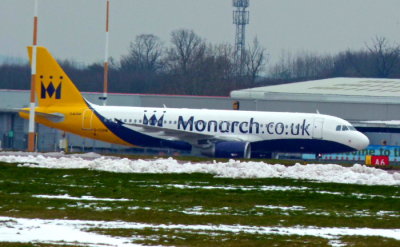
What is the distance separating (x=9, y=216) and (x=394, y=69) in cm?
13415

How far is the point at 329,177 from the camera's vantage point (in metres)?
37.8

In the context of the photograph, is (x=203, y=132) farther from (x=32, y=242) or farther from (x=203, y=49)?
(x=203, y=49)

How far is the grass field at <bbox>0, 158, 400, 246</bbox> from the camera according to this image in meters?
21.6

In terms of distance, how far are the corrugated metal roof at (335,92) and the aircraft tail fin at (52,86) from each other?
2802 centimetres

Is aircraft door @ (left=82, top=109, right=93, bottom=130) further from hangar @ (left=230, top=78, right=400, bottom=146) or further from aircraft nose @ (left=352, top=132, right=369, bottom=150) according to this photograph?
hangar @ (left=230, top=78, right=400, bottom=146)

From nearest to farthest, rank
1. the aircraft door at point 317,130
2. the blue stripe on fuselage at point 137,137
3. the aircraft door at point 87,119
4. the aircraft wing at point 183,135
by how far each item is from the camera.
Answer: the aircraft door at point 317,130
the aircraft wing at point 183,135
the blue stripe on fuselage at point 137,137
the aircraft door at point 87,119

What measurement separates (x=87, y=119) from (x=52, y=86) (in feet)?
11.2

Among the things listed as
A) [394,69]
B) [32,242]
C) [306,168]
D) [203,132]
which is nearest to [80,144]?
[203,132]

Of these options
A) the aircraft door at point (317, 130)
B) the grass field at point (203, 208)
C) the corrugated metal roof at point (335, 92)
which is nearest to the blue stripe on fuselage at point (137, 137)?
the aircraft door at point (317, 130)

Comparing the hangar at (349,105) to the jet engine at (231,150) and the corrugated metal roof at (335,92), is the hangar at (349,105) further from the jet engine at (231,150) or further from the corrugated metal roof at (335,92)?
the jet engine at (231,150)

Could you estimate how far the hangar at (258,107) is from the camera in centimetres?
7712

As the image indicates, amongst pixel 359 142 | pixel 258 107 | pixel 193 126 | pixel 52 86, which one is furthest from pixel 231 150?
pixel 258 107

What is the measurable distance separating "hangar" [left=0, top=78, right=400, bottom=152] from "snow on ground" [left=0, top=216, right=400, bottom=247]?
167 feet

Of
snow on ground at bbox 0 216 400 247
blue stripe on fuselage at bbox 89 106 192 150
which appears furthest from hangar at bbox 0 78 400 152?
snow on ground at bbox 0 216 400 247
